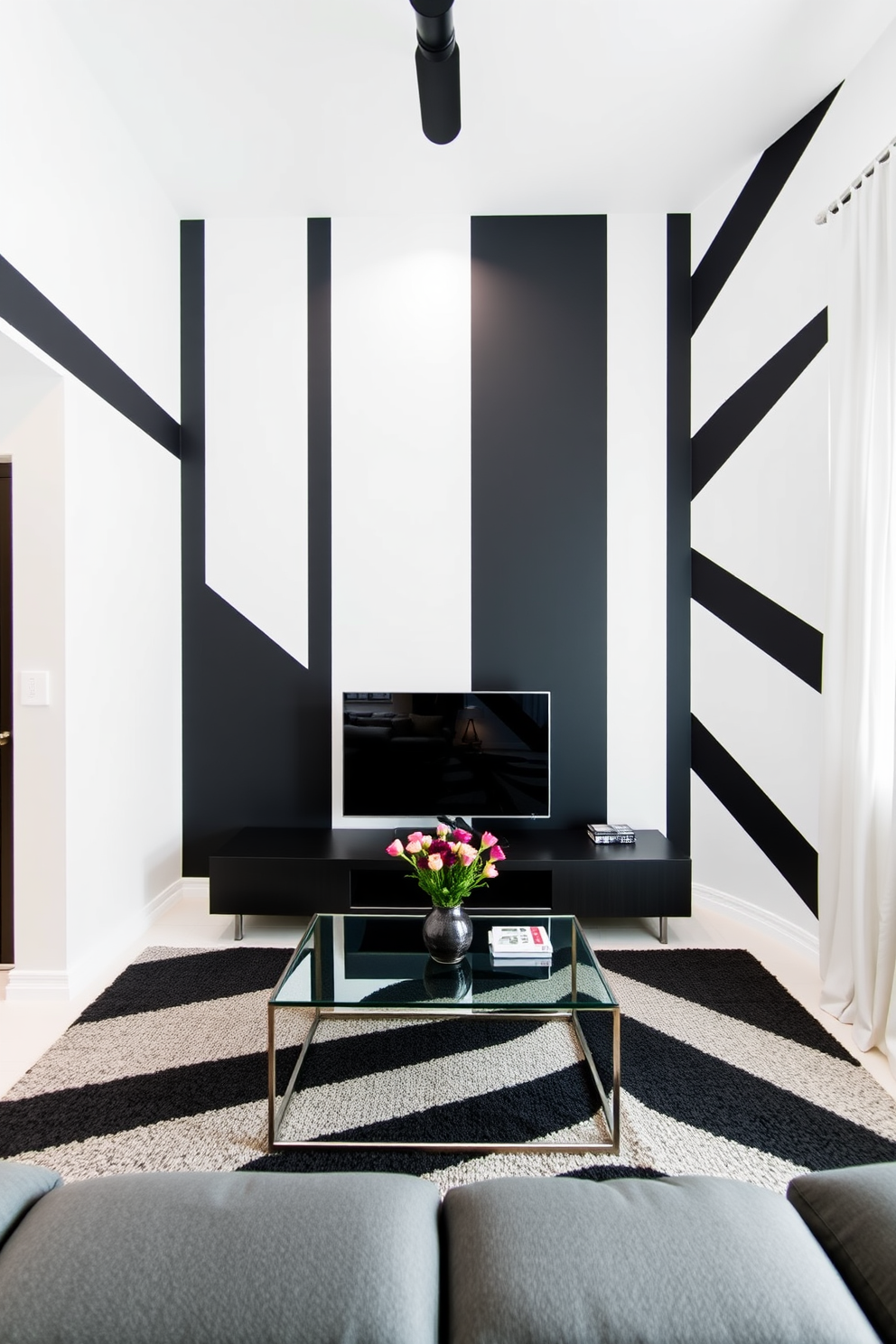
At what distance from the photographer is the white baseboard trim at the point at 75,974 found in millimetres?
2426

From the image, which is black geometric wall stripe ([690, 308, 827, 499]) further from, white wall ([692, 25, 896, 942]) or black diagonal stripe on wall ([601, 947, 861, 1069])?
black diagonal stripe on wall ([601, 947, 861, 1069])

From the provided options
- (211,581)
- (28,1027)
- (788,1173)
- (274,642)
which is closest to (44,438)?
(211,581)

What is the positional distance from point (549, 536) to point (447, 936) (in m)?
2.13

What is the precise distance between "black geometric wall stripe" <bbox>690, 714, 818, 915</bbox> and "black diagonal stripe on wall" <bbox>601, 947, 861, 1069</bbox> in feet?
1.33

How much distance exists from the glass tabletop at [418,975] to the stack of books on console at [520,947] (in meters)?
0.02

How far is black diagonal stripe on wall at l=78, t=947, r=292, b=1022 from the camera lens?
2.38 metres

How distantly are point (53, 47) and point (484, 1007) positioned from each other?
11.1 ft

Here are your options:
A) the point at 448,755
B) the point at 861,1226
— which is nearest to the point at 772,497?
the point at 448,755

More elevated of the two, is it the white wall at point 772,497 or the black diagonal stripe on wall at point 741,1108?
the white wall at point 772,497

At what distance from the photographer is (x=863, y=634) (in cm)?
224

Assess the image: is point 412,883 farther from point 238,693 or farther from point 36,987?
point 36,987

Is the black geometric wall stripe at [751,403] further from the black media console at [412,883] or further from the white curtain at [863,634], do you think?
the black media console at [412,883]

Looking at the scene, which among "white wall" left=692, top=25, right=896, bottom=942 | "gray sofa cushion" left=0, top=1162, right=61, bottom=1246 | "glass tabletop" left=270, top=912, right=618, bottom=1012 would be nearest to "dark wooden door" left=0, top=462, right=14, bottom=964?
"glass tabletop" left=270, top=912, right=618, bottom=1012

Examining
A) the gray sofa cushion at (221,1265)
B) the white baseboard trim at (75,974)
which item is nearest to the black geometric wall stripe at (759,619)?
the gray sofa cushion at (221,1265)
